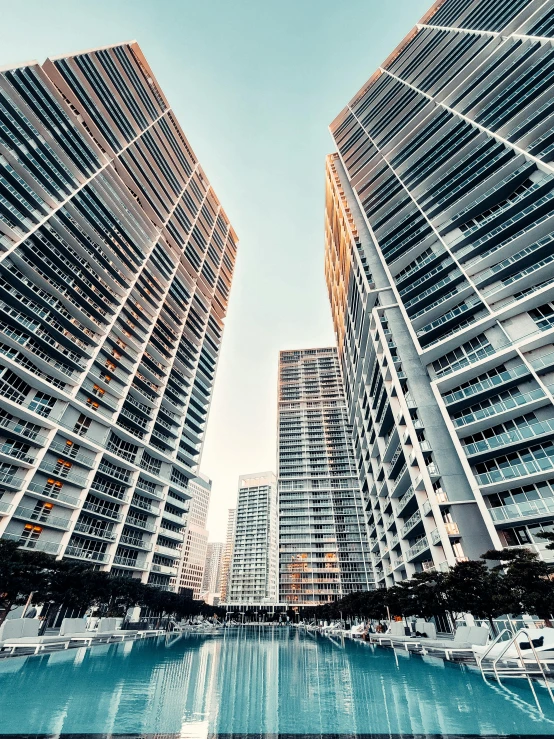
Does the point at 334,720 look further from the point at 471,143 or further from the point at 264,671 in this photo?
the point at 471,143

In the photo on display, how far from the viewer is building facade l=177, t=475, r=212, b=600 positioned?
468 feet

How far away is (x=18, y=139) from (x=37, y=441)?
32134 millimetres

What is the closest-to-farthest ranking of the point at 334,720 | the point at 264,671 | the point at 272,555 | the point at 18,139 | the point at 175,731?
the point at 175,731 → the point at 334,720 → the point at 264,671 → the point at 18,139 → the point at 272,555

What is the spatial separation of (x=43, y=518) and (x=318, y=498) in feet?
250

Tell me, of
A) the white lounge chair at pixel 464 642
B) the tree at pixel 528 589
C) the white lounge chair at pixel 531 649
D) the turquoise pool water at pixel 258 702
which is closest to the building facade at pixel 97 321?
the turquoise pool water at pixel 258 702

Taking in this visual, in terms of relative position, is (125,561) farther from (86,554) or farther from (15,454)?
(15,454)

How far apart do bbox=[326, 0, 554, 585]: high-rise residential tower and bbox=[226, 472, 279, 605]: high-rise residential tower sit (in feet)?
279

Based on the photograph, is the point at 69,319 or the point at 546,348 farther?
the point at 69,319

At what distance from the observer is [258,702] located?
9094mm

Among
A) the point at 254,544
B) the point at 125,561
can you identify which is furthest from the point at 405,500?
the point at 254,544

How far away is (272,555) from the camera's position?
149 metres

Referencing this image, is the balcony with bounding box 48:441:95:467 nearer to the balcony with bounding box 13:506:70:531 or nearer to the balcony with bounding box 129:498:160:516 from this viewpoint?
the balcony with bounding box 13:506:70:531

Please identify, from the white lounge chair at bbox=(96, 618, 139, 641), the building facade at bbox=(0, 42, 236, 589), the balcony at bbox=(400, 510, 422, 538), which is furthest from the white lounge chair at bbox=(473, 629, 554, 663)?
the building facade at bbox=(0, 42, 236, 589)

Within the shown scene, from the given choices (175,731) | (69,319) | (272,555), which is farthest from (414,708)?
(272,555)
